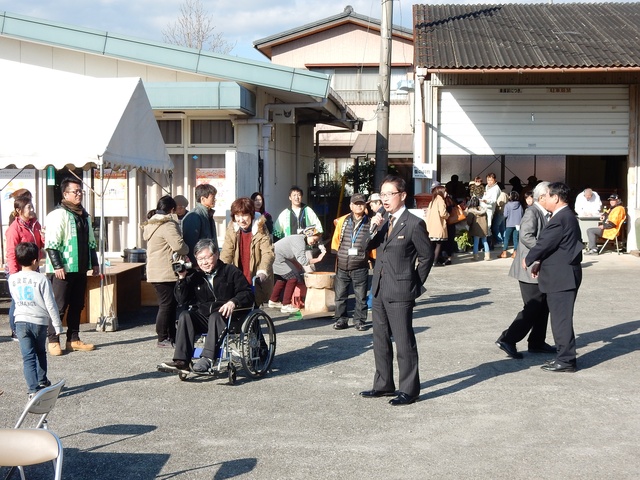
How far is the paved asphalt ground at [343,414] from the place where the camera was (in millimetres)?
5410

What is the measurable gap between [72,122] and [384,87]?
8987mm

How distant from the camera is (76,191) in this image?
8.97 meters

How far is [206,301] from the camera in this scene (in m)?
7.81

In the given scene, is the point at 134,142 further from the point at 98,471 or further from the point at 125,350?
the point at 98,471

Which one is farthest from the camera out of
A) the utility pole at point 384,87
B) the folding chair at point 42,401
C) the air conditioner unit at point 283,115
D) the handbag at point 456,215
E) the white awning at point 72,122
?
the utility pole at point 384,87

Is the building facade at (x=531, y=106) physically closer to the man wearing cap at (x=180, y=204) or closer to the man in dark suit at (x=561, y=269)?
the man wearing cap at (x=180, y=204)

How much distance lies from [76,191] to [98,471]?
433 cm

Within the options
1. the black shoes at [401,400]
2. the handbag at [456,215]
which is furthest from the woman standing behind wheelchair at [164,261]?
the handbag at [456,215]

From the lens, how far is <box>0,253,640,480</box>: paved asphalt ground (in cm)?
541

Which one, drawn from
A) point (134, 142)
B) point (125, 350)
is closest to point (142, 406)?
point (125, 350)

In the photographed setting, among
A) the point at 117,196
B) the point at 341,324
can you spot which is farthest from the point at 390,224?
the point at 117,196

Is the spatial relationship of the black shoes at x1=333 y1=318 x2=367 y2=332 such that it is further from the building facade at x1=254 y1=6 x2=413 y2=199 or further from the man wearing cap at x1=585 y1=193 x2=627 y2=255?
the building facade at x1=254 y1=6 x2=413 y2=199

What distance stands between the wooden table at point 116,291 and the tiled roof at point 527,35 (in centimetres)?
757

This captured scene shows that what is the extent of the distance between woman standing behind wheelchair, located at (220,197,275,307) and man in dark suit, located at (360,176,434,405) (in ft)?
7.58
